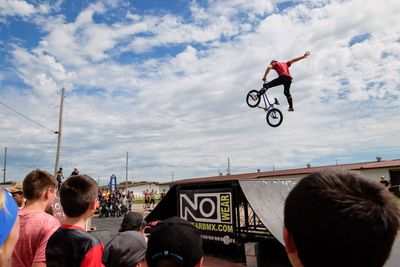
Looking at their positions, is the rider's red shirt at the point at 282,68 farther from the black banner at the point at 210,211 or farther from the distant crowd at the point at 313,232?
the distant crowd at the point at 313,232

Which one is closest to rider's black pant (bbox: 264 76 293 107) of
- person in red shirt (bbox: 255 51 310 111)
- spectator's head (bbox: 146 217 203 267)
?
person in red shirt (bbox: 255 51 310 111)

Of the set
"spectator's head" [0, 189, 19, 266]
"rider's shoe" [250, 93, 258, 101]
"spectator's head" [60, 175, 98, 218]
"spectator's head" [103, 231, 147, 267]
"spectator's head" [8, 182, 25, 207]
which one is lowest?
"spectator's head" [103, 231, 147, 267]

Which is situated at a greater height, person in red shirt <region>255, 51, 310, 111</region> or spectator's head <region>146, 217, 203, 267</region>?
person in red shirt <region>255, 51, 310, 111</region>

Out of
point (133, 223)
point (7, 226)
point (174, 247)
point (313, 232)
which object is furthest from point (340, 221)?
point (133, 223)

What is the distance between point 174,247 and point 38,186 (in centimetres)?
198

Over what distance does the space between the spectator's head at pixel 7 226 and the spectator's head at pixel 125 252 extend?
1150 mm

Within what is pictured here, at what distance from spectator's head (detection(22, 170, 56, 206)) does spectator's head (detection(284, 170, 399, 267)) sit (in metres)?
2.60

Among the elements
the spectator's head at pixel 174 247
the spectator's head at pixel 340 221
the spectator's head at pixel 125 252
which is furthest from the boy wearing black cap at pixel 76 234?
the spectator's head at pixel 340 221

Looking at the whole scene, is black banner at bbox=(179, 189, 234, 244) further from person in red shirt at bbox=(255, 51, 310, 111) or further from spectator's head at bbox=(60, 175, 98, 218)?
spectator's head at bbox=(60, 175, 98, 218)

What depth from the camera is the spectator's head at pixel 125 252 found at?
2.63 m

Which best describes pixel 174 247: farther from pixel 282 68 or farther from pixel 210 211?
pixel 282 68

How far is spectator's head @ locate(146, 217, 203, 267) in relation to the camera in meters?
1.71

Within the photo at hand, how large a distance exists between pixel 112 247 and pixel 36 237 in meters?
0.67

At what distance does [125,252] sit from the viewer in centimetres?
266
